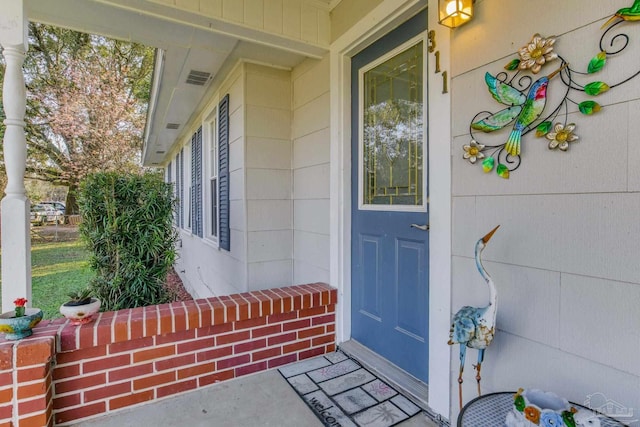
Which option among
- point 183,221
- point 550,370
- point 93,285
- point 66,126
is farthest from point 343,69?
point 66,126

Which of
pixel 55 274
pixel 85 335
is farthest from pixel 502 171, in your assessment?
pixel 55 274

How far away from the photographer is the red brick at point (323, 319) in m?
2.53

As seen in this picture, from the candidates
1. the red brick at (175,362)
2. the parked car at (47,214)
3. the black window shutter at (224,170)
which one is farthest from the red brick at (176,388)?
the parked car at (47,214)

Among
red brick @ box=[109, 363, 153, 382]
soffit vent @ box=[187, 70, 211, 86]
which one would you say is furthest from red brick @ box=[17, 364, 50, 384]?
soffit vent @ box=[187, 70, 211, 86]

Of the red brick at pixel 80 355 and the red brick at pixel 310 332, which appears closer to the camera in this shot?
the red brick at pixel 80 355

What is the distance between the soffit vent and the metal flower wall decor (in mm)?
2819

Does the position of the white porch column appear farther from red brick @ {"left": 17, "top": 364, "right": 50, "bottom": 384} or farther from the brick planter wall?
red brick @ {"left": 17, "top": 364, "right": 50, "bottom": 384}

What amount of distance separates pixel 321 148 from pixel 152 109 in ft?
10.7

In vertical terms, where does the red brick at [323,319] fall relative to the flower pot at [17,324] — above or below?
below

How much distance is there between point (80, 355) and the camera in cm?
180

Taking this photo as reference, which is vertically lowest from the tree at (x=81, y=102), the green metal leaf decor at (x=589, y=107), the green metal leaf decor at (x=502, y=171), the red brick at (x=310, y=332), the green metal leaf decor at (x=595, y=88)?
the red brick at (x=310, y=332)

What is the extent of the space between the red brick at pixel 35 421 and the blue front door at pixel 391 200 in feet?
6.06

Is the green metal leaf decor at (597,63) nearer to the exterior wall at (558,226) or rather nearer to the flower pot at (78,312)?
the exterior wall at (558,226)

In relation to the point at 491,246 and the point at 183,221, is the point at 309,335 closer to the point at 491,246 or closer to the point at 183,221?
the point at 491,246
